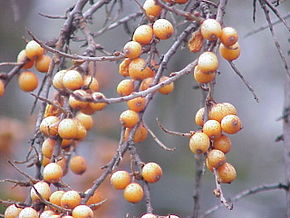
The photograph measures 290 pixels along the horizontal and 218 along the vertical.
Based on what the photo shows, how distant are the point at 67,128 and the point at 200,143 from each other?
38 centimetres

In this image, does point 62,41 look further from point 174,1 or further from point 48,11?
point 48,11

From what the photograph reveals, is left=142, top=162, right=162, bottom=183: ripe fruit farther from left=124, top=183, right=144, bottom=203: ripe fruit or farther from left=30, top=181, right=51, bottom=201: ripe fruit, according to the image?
left=30, top=181, right=51, bottom=201: ripe fruit

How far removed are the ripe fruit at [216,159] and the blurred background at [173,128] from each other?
186 centimetres

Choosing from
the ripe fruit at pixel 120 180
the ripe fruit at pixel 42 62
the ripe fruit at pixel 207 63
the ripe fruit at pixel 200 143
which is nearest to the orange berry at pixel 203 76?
the ripe fruit at pixel 207 63

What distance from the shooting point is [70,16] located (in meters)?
1.65

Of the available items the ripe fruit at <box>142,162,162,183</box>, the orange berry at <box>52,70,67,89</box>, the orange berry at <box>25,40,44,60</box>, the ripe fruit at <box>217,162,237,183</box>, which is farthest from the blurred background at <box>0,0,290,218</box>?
the ripe fruit at <box>217,162,237,183</box>

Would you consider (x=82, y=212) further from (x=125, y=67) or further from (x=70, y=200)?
(x=125, y=67)

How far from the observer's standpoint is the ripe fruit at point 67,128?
140 cm

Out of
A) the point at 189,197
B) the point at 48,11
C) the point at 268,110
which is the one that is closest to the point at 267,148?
the point at 189,197

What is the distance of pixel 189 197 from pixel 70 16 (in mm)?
3088

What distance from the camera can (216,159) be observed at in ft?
4.19

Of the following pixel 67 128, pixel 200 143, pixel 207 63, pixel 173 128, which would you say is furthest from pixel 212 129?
pixel 173 128

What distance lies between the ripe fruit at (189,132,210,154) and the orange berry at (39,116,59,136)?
1.33 feet

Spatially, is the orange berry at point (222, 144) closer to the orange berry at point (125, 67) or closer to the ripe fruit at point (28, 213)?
the orange berry at point (125, 67)
